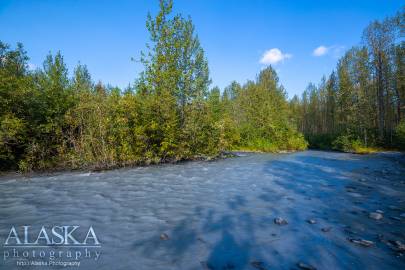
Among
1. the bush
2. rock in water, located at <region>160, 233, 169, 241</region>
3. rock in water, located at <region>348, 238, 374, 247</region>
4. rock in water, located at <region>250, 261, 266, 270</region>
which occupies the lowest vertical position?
rock in water, located at <region>250, 261, 266, 270</region>

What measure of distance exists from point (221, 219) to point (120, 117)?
10.6 metres

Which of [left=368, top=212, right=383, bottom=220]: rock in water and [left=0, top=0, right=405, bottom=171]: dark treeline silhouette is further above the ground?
[left=0, top=0, right=405, bottom=171]: dark treeline silhouette

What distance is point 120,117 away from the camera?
13797mm

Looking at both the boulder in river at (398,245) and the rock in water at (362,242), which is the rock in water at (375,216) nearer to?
the boulder in river at (398,245)

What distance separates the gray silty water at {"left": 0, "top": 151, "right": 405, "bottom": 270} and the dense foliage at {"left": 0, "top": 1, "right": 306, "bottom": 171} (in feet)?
11.7

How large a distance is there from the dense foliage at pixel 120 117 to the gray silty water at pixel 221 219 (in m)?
3.56

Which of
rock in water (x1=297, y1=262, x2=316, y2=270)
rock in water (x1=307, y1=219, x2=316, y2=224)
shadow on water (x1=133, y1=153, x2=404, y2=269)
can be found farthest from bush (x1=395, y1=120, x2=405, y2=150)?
rock in water (x1=297, y1=262, x2=316, y2=270)

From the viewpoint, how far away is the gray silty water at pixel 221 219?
3.50m

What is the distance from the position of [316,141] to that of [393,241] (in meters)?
39.0

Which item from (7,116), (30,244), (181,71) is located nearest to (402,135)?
(181,71)

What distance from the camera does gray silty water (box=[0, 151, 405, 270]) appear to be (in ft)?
11.5

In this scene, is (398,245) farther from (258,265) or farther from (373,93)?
(373,93)

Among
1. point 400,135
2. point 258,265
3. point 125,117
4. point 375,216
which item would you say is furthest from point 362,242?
point 400,135

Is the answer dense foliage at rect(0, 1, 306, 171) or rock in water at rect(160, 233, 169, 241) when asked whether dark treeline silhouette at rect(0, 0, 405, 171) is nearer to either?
dense foliage at rect(0, 1, 306, 171)
